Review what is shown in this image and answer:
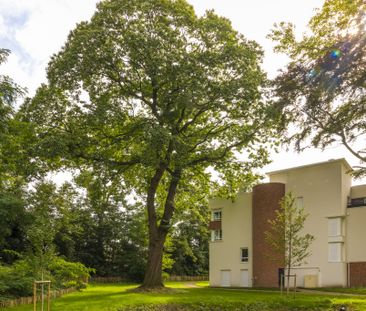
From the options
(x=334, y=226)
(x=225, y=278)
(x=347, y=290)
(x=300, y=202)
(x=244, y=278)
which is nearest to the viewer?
(x=347, y=290)

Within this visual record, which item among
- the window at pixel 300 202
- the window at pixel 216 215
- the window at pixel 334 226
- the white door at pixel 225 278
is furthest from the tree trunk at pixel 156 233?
the window at pixel 216 215

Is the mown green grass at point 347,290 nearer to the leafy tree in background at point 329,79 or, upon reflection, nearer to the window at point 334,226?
the window at point 334,226

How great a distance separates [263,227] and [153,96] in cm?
1826

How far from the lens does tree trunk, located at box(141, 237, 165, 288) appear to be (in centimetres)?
3115

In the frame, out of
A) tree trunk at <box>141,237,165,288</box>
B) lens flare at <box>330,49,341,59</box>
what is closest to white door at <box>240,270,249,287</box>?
tree trunk at <box>141,237,165,288</box>

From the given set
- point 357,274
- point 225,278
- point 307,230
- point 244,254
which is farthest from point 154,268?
point 225,278

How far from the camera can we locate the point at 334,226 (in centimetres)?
3944

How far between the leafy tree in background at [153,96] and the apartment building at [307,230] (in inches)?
393

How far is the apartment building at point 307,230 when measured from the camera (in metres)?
38.6

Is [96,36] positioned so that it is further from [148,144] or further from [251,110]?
[251,110]

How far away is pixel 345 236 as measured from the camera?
128 ft

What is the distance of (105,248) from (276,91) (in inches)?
1636

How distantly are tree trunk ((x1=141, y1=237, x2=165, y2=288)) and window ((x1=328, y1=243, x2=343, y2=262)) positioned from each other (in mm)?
14527

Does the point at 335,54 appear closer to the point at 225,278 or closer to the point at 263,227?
the point at 263,227
